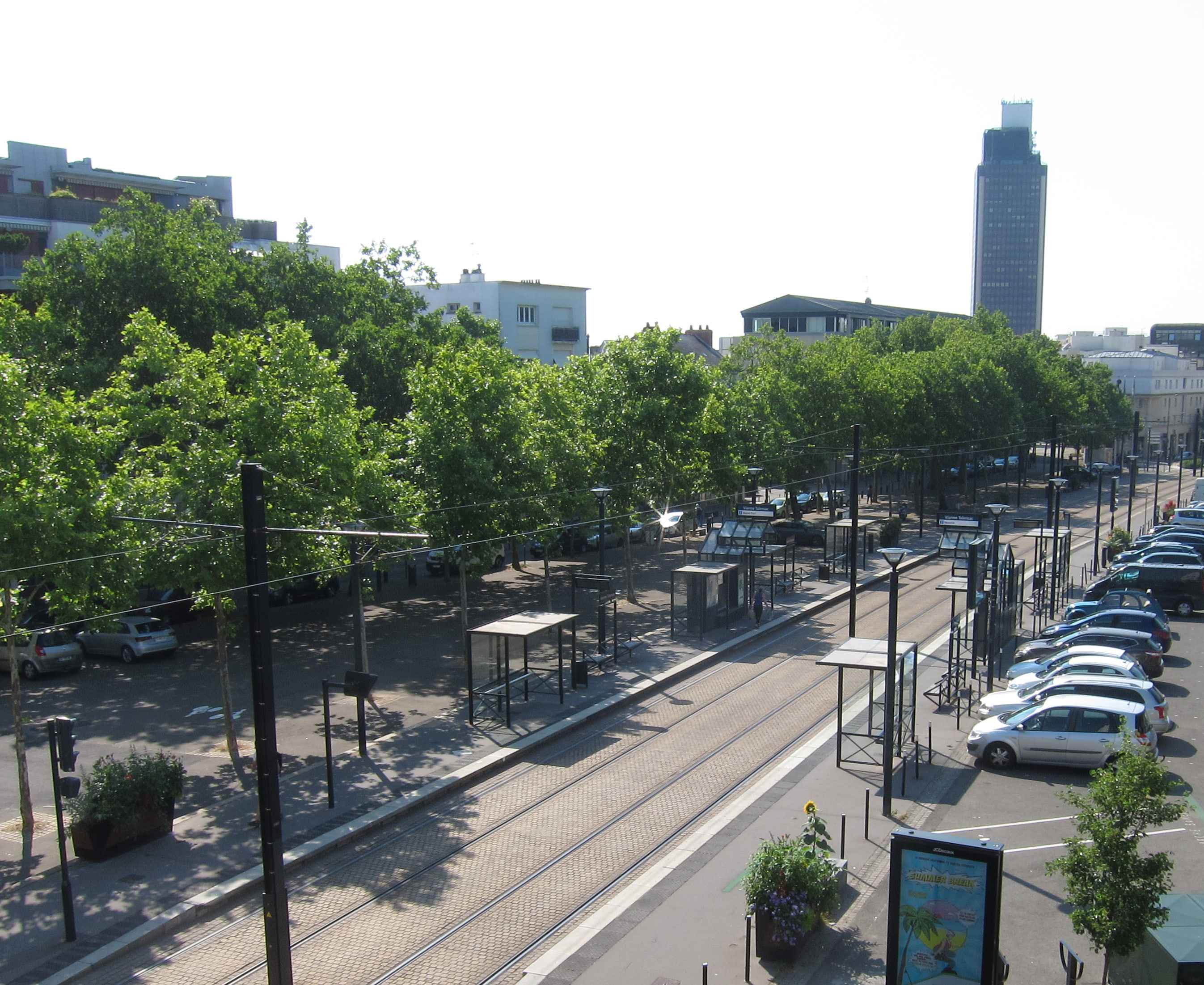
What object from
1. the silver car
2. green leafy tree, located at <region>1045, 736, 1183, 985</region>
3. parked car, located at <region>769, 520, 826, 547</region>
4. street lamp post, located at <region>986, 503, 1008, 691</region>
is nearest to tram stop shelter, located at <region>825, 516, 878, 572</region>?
parked car, located at <region>769, 520, 826, 547</region>

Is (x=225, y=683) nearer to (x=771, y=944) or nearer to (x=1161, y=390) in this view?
(x=771, y=944)

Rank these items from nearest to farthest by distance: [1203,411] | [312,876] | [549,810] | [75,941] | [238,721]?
[75,941], [312,876], [549,810], [238,721], [1203,411]

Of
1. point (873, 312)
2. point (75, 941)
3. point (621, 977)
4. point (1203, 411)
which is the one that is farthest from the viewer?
point (1203, 411)

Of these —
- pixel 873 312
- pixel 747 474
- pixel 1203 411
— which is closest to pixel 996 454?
pixel 873 312

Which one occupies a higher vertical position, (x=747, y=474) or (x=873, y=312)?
(x=873, y=312)

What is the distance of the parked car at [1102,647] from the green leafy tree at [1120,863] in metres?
14.7

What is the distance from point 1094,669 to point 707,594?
12649 millimetres

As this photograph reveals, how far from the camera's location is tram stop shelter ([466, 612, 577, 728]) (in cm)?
2333

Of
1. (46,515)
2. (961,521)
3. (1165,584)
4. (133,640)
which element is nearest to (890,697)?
(46,515)

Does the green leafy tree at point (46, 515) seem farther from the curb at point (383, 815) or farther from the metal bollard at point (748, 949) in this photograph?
the metal bollard at point (748, 949)

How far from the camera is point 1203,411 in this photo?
12294cm

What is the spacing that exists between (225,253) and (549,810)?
85.7ft

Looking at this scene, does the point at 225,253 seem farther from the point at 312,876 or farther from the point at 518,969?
the point at 518,969

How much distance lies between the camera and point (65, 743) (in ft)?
46.2
